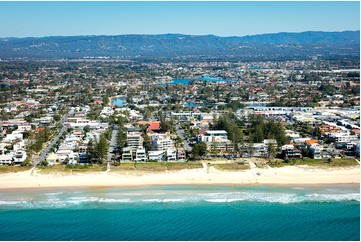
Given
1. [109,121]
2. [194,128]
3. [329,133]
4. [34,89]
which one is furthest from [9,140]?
[34,89]

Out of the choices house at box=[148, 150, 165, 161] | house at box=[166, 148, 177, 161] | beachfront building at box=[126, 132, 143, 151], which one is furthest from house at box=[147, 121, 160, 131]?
house at box=[166, 148, 177, 161]

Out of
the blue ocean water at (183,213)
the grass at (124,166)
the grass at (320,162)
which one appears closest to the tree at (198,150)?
the grass at (124,166)

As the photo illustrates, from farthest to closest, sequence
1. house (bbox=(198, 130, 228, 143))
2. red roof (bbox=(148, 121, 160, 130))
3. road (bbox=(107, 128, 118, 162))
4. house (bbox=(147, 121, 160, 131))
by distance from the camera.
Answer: red roof (bbox=(148, 121, 160, 130)) → house (bbox=(147, 121, 160, 131)) → house (bbox=(198, 130, 228, 143)) → road (bbox=(107, 128, 118, 162))

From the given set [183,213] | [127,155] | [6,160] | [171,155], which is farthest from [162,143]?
[183,213]

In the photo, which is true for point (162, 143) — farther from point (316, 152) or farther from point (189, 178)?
point (316, 152)

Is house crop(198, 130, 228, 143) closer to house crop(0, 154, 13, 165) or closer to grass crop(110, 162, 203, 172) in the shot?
grass crop(110, 162, 203, 172)

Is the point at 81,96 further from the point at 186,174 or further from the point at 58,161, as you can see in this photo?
the point at 186,174
